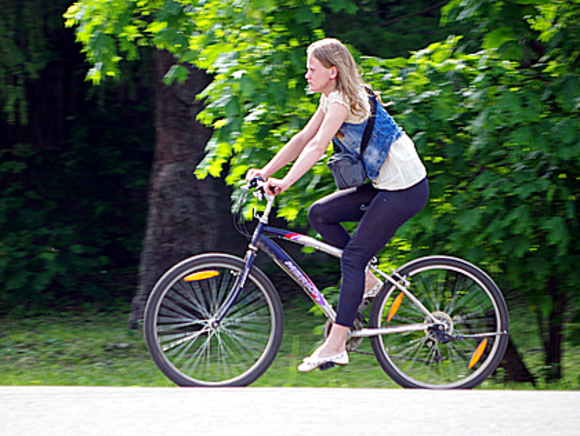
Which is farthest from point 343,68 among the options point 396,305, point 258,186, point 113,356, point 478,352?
point 113,356

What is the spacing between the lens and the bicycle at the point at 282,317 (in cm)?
376

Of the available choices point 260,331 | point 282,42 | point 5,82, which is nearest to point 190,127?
Result: point 5,82

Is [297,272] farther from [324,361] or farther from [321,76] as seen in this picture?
[321,76]

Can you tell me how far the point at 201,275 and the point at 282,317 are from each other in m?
0.47

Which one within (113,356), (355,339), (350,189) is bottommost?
(113,356)

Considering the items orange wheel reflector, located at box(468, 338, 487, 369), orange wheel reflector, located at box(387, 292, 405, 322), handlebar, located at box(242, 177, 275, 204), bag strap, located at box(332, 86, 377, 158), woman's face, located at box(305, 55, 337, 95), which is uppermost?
woman's face, located at box(305, 55, 337, 95)

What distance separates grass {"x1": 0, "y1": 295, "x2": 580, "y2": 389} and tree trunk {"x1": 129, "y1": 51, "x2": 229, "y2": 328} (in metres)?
0.67

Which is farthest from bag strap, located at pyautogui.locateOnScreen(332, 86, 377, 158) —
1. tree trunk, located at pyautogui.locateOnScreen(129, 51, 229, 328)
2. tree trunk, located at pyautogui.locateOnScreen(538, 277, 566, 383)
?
tree trunk, located at pyautogui.locateOnScreen(129, 51, 229, 328)

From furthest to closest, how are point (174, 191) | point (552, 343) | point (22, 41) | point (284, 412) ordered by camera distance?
1. point (174, 191)
2. point (22, 41)
3. point (552, 343)
4. point (284, 412)

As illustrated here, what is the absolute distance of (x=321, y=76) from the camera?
355 centimetres

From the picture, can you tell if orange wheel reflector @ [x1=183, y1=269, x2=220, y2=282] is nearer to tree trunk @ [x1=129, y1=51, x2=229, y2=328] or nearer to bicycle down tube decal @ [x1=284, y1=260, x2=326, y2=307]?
bicycle down tube decal @ [x1=284, y1=260, x2=326, y2=307]

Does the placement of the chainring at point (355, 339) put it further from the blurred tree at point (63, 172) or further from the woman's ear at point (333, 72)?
the blurred tree at point (63, 172)

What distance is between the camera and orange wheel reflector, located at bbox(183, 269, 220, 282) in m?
3.75

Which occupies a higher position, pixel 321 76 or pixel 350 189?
pixel 321 76
